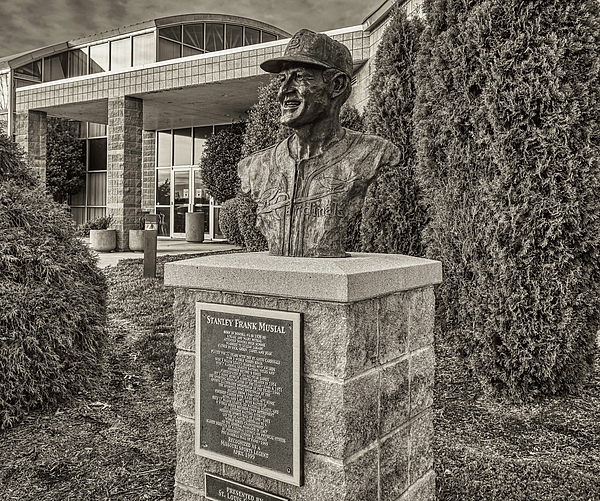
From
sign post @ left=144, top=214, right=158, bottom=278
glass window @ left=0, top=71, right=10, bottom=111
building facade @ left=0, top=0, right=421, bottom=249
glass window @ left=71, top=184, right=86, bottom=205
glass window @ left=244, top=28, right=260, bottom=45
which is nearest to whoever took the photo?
sign post @ left=144, top=214, right=158, bottom=278

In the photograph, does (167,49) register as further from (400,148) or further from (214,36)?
(400,148)

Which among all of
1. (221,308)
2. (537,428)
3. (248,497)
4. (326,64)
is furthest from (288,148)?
(537,428)

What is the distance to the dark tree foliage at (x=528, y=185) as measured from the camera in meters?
4.15

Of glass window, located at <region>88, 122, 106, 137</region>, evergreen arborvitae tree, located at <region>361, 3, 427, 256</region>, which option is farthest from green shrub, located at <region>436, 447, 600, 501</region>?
glass window, located at <region>88, 122, 106, 137</region>

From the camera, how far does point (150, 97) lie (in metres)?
14.1

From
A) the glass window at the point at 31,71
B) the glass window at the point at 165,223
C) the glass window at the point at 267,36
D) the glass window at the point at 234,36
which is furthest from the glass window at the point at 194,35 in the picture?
the glass window at the point at 165,223

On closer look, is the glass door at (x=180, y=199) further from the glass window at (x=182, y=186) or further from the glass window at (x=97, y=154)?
the glass window at (x=97, y=154)

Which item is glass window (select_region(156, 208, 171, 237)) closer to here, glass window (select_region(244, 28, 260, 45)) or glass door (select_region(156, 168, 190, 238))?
glass door (select_region(156, 168, 190, 238))

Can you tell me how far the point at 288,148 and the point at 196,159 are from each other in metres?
15.8

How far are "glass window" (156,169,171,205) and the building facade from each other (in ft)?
0.11

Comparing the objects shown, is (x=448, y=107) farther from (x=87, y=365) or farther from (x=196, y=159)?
(x=196, y=159)

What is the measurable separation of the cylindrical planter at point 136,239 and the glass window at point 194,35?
7.56 metres

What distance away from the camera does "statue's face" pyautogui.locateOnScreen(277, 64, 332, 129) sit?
115 inches

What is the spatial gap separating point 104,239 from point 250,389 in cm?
1214
